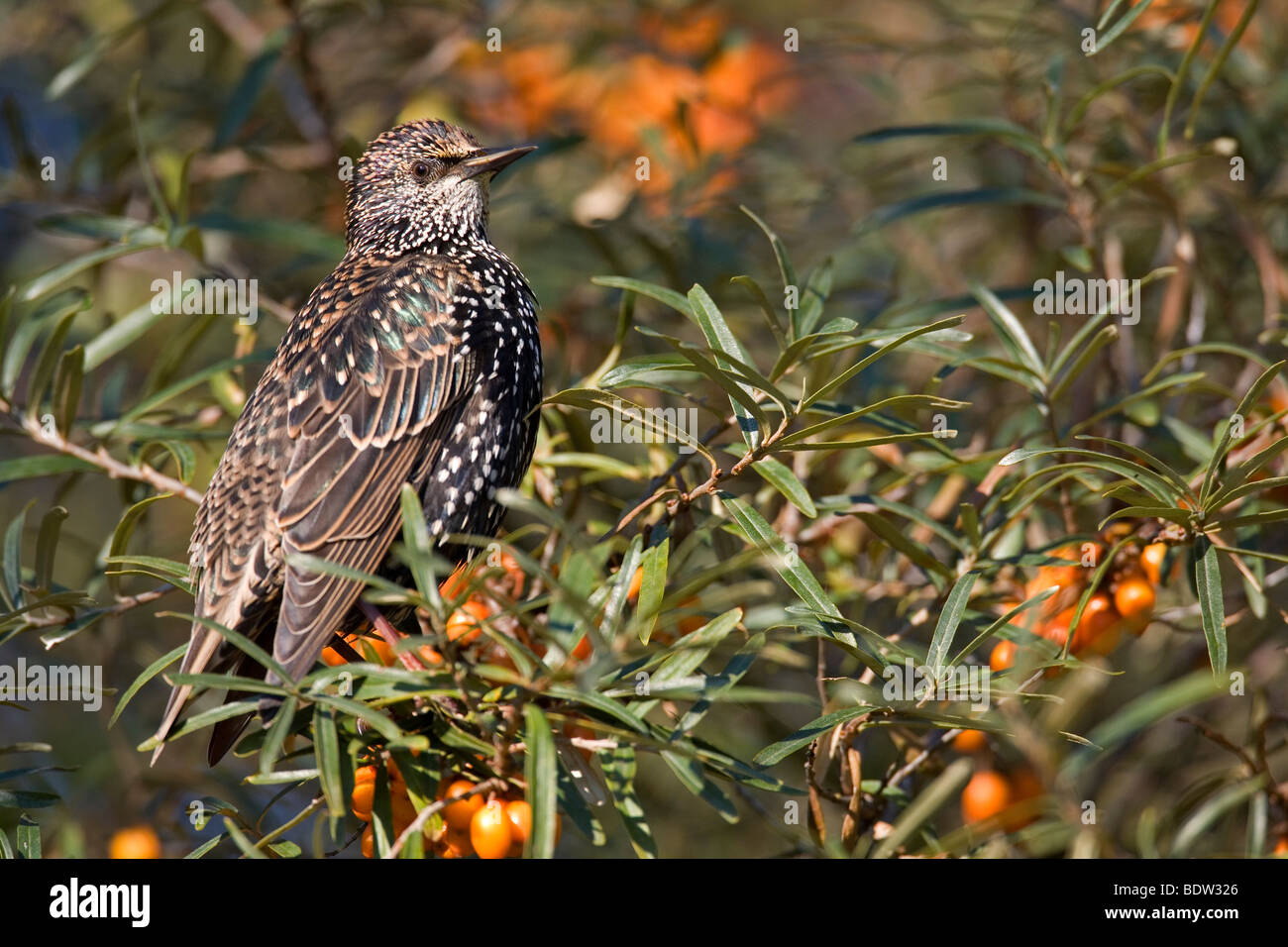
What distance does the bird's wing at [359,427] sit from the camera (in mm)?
2889

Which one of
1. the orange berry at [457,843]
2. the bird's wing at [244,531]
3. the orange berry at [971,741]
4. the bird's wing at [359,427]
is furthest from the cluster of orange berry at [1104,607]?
the bird's wing at [244,531]

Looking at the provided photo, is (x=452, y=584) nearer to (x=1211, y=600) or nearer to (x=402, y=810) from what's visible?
(x=402, y=810)

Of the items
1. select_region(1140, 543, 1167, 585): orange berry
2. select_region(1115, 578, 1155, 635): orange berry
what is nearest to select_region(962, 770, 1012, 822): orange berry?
select_region(1115, 578, 1155, 635): orange berry

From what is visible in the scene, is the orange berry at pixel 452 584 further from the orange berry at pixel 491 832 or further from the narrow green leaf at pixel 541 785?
the narrow green leaf at pixel 541 785

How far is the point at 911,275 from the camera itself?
497 cm

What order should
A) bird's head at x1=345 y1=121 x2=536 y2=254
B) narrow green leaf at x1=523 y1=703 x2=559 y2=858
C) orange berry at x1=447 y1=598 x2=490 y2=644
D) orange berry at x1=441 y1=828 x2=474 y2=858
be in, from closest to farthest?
narrow green leaf at x1=523 y1=703 x2=559 y2=858
orange berry at x1=441 y1=828 x2=474 y2=858
orange berry at x1=447 y1=598 x2=490 y2=644
bird's head at x1=345 y1=121 x2=536 y2=254

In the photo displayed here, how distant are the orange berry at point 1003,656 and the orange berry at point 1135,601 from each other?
284mm

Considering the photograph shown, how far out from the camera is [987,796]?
2932mm

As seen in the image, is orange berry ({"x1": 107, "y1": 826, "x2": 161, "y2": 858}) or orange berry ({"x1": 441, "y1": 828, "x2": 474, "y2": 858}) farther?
orange berry ({"x1": 107, "y1": 826, "x2": 161, "y2": 858})

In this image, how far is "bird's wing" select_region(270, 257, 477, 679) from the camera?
2889 mm

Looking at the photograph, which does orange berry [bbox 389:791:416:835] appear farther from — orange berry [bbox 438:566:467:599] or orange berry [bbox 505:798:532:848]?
orange berry [bbox 438:566:467:599]

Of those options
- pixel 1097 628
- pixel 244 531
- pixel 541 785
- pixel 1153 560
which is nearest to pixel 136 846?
pixel 244 531

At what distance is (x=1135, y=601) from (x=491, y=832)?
60.6 inches

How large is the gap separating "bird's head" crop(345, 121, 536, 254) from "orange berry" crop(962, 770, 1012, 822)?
2277 mm
